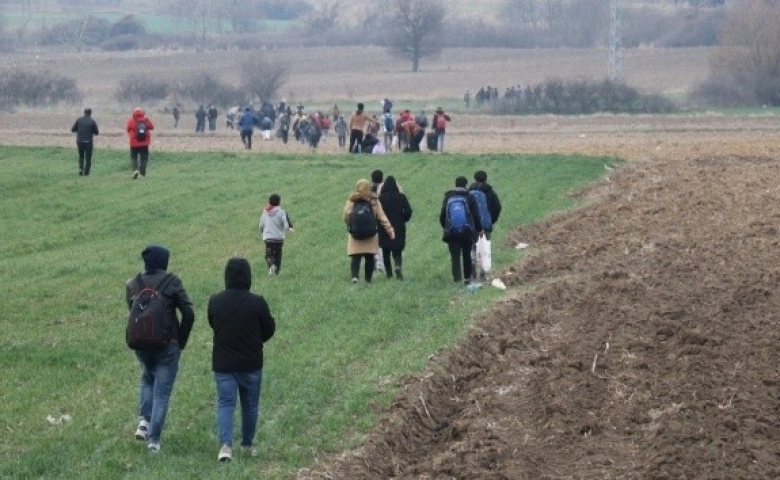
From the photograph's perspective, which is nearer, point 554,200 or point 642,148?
point 554,200

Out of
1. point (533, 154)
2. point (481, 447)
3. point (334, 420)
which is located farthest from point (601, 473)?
point (533, 154)

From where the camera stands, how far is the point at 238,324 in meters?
13.0

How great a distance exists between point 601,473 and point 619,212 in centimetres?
1825

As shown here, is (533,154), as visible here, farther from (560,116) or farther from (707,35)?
(707,35)

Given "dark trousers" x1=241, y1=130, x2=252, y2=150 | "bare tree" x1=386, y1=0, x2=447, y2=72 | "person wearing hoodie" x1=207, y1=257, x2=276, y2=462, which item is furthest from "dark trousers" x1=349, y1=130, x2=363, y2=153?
"bare tree" x1=386, y1=0, x2=447, y2=72

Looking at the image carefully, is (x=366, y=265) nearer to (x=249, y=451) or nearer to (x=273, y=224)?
(x=273, y=224)

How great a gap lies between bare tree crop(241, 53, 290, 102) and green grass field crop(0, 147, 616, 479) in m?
50.5

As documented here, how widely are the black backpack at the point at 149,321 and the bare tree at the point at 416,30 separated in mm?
110212

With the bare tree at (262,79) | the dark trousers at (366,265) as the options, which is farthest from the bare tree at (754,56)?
the dark trousers at (366,265)

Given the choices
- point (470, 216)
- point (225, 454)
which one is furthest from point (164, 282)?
point (470, 216)

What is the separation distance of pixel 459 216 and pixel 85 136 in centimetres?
1708

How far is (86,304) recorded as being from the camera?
2134 centimetres

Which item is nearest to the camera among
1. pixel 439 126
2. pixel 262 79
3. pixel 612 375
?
pixel 612 375

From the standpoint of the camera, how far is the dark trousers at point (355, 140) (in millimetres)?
45719
